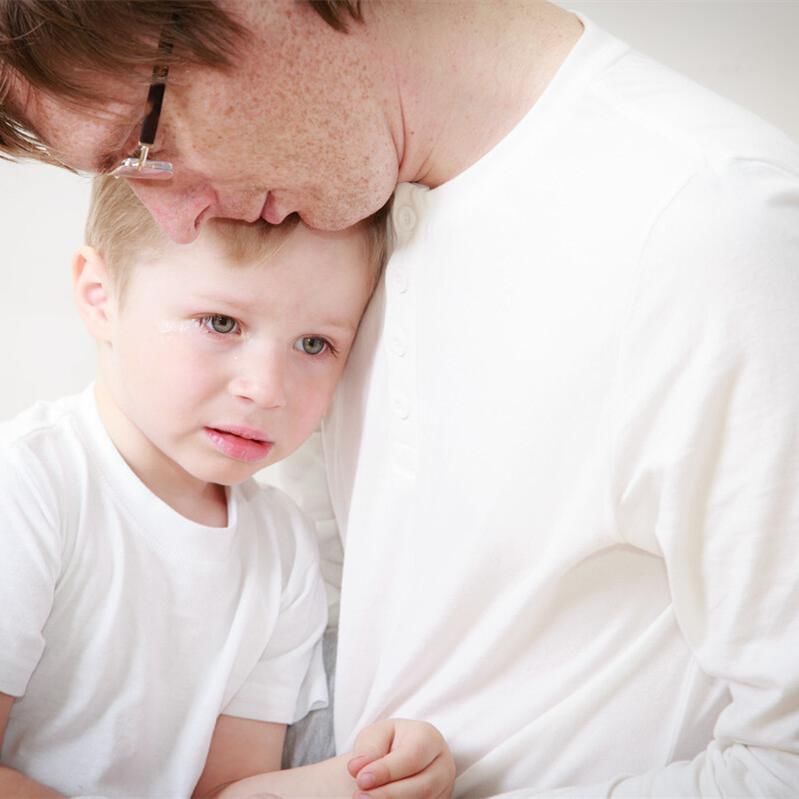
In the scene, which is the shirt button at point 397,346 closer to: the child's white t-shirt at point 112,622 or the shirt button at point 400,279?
the shirt button at point 400,279

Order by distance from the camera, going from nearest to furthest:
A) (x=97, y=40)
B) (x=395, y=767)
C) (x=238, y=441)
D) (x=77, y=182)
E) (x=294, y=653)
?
(x=97, y=40) < (x=395, y=767) < (x=238, y=441) < (x=294, y=653) < (x=77, y=182)

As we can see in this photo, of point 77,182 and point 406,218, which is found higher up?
point 77,182

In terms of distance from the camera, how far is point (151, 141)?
942 mm

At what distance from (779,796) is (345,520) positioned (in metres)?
0.65

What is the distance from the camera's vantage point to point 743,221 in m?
0.88

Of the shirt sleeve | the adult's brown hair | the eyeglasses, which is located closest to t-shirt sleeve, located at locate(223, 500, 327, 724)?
the shirt sleeve

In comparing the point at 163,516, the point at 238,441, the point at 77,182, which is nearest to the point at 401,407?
the point at 238,441

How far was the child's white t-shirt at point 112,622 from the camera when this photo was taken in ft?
3.70

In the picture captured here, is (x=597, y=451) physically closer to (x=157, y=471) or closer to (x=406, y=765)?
(x=406, y=765)

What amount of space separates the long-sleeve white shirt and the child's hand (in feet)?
0.14

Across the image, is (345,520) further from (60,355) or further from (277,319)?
(60,355)

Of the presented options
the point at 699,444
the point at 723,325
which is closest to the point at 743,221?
the point at 723,325

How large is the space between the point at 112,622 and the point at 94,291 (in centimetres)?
40

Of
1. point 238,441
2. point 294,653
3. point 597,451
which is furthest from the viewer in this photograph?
point 294,653
